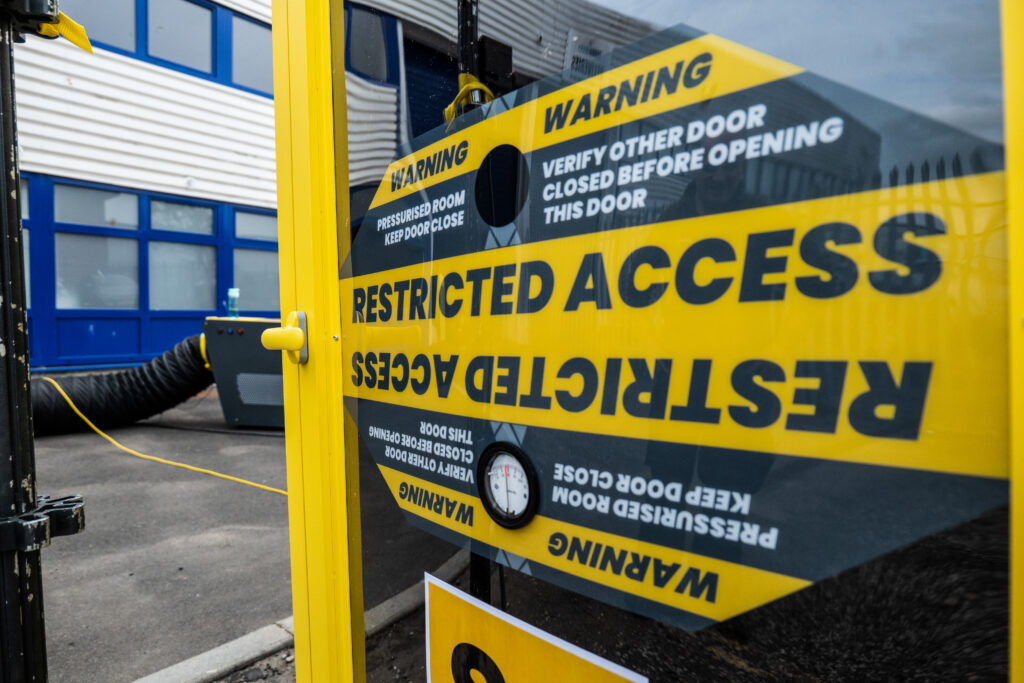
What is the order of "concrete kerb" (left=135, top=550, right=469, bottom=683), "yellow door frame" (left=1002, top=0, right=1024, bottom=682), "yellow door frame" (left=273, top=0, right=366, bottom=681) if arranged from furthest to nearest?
"concrete kerb" (left=135, top=550, right=469, bottom=683)
"yellow door frame" (left=273, top=0, right=366, bottom=681)
"yellow door frame" (left=1002, top=0, right=1024, bottom=682)

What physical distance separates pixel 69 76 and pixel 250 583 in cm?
851

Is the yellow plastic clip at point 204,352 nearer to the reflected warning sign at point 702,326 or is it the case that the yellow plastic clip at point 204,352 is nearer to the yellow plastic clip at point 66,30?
the yellow plastic clip at point 66,30

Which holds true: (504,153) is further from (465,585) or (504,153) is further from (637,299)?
(465,585)

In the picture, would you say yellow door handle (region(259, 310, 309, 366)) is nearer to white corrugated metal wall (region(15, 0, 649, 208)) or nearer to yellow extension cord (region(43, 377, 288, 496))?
yellow extension cord (region(43, 377, 288, 496))

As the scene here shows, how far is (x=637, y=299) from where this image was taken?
82 cm

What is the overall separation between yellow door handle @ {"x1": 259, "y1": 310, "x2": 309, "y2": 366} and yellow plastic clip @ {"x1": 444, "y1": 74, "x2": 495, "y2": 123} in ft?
1.84

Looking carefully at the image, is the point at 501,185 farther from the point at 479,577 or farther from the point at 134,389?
the point at 134,389

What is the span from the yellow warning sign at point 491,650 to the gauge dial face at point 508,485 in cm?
20

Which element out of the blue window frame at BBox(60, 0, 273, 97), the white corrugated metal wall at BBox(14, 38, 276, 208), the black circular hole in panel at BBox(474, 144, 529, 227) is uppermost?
the blue window frame at BBox(60, 0, 273, 97)

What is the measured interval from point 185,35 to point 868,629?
37.8ft

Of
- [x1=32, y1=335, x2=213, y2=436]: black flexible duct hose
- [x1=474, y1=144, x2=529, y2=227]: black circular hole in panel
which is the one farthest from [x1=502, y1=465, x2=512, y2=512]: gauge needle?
[x1=32, y1=335, x2=213, y2=436]: black flexible duct hose

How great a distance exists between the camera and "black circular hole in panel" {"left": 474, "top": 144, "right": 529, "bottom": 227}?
3.16ft

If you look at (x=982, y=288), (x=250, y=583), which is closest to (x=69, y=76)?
(x=250, y=583)

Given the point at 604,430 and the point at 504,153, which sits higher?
the point at 504,153
